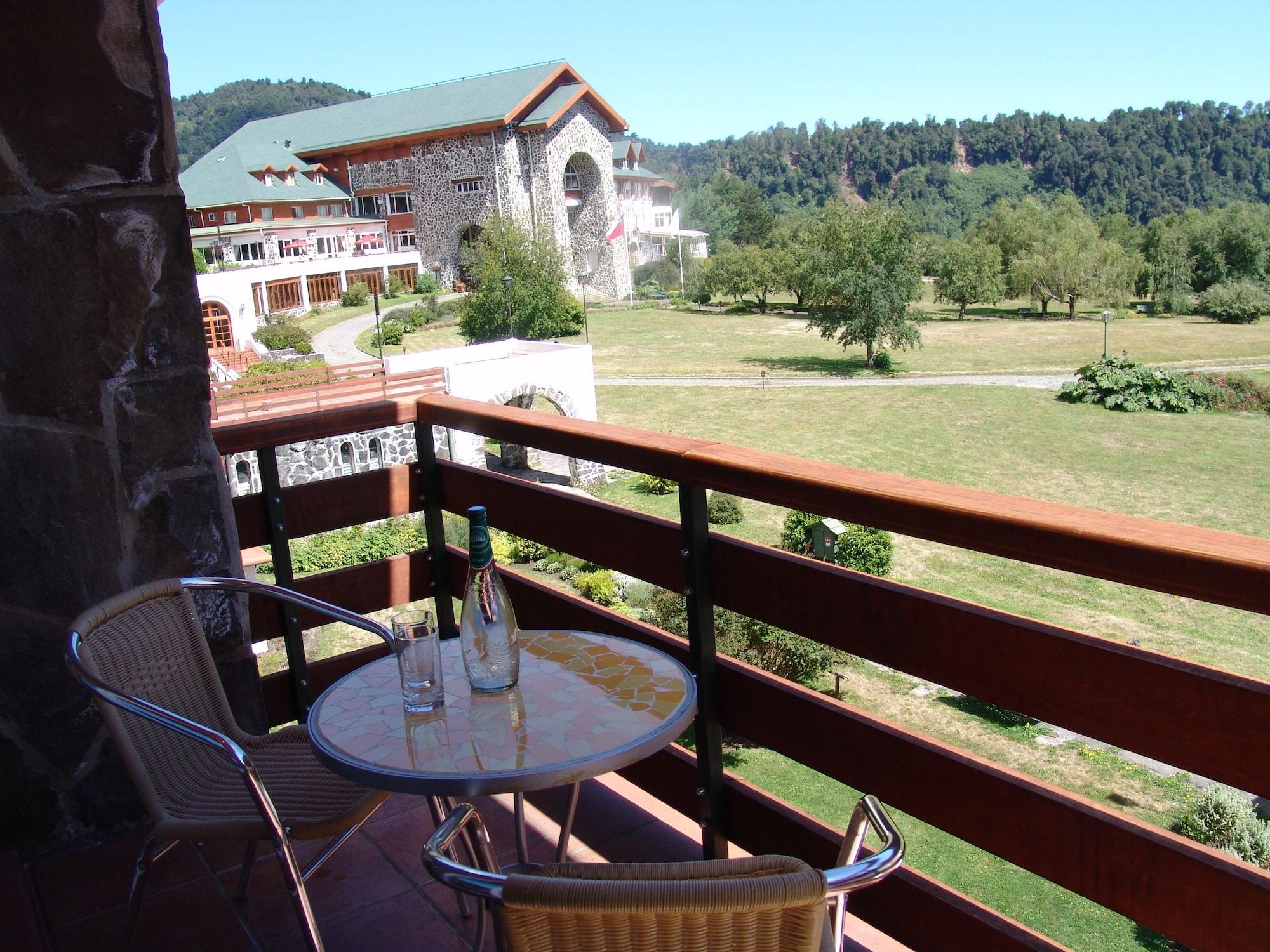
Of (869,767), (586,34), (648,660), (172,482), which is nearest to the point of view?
(869,767)

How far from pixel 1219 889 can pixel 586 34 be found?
99.5 metres

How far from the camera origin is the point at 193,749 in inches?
64.9

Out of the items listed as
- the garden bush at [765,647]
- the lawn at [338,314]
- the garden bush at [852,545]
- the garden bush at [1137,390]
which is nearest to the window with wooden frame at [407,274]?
the lawn at [338,314]

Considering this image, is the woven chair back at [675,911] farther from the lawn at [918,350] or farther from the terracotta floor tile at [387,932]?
the lawn at [918,350]

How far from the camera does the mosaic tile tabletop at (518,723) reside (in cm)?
124

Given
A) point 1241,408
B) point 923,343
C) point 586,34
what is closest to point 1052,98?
point 586,34

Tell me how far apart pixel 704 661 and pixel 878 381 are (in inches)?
1085

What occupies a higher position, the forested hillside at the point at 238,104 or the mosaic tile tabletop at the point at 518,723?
the forested hillside at the point at 238,104

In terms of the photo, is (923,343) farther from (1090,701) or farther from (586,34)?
(586,34)

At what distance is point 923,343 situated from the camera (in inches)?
1357

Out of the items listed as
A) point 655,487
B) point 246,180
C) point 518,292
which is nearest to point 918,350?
point 518,292

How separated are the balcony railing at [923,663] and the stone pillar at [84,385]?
0.23 meters

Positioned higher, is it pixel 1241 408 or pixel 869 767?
pixel 869 767

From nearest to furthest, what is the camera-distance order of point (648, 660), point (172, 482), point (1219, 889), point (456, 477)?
point (1219, 889) → point (648, 660) → point (172, 482) → point (456, 477)
